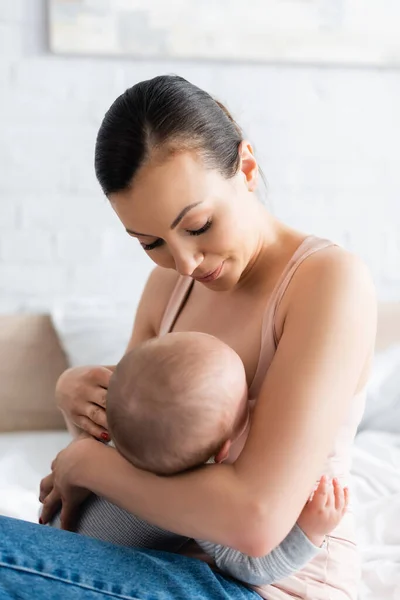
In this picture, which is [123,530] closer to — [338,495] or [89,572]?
[89,572]

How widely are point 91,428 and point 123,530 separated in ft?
0.65

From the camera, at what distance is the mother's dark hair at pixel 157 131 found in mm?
1118

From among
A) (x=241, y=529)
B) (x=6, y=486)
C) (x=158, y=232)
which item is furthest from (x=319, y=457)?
(x=6, y=486)

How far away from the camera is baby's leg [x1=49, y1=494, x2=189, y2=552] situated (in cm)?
116

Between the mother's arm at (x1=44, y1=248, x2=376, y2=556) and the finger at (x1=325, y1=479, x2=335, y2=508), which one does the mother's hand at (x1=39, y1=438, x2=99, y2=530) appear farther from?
the finger at (x1=325, y1=479, x2=335, y2=508)

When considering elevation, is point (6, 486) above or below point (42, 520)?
below

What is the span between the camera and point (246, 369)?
1.19 m

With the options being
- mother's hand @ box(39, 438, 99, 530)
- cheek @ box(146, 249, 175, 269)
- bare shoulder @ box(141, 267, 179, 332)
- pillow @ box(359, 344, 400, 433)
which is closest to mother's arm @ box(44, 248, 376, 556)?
mother's hand @ box(39, 438, 99, 530)

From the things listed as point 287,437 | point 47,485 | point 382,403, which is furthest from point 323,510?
point 382,403

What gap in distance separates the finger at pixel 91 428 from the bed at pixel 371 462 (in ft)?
1.34

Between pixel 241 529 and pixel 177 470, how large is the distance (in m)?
0.13

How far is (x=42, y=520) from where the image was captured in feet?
4.39

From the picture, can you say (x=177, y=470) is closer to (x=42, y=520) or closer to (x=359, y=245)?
(x=42, y=520)

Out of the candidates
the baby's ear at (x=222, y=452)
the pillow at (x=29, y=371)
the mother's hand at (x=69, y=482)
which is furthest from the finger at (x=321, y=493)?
the pillow at (x=29, y=371)
